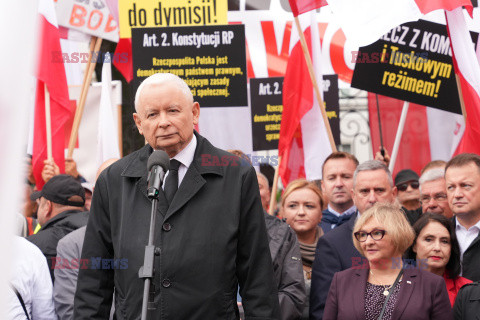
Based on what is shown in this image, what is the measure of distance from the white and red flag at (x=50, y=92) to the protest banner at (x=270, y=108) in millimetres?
2132

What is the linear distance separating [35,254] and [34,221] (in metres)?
2.85

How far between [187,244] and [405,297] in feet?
5.80

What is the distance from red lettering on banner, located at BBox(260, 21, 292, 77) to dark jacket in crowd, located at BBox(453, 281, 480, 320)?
609cm

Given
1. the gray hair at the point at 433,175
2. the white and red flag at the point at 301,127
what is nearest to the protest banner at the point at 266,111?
the white and red flag at the point at 301,127

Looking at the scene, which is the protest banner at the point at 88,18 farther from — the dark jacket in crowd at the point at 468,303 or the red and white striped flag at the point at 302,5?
the dark jacket in crowd at the point at 468,303

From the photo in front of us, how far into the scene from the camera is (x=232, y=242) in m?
3.06

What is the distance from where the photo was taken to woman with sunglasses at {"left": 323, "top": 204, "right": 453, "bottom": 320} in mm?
4211

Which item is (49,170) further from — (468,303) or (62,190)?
(468,303)

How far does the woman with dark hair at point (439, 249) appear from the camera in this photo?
4.84 meters

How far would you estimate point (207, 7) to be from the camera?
7.63 m

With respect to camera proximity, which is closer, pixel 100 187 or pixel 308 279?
pixel 100 187

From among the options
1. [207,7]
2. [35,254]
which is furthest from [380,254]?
[207,7]

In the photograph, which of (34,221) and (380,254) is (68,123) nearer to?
(34,221)

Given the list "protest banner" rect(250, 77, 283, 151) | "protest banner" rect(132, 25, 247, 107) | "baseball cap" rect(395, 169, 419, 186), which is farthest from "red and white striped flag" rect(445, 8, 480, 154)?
"protest banner" rect(250, 77, 283, 151)
